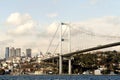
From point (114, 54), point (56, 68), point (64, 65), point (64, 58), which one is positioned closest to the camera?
point (64, 58)

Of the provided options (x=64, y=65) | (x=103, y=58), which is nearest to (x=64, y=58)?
(x=64, y=65)

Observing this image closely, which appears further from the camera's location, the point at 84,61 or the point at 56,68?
the point at 84,61

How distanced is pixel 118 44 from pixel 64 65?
42.7 metres

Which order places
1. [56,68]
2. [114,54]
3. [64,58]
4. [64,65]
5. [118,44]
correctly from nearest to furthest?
1. [118,44]
2. [64,58]
3. [64,65]
4. [56,68]
5. [114,54]

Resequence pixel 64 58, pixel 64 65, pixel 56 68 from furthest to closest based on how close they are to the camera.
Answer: pixel 56 68 < pixel 64 65 < pixel 64 58

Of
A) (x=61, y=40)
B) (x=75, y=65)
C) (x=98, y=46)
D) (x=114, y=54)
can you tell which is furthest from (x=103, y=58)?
(x=98, y=46)

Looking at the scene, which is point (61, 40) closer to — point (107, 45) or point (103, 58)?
point (107, 45)

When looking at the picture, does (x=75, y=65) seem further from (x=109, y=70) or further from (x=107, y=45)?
(x=107, y=45)

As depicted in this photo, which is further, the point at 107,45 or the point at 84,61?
the point at 84,61

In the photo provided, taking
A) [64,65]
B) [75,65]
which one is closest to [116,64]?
[75,65]

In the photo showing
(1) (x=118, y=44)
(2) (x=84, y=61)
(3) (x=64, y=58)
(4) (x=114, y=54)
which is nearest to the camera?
(1) (x=118, y=44)

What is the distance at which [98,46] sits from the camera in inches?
3922

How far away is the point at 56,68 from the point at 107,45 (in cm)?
5100

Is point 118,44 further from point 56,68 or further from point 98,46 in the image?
point 56,68
